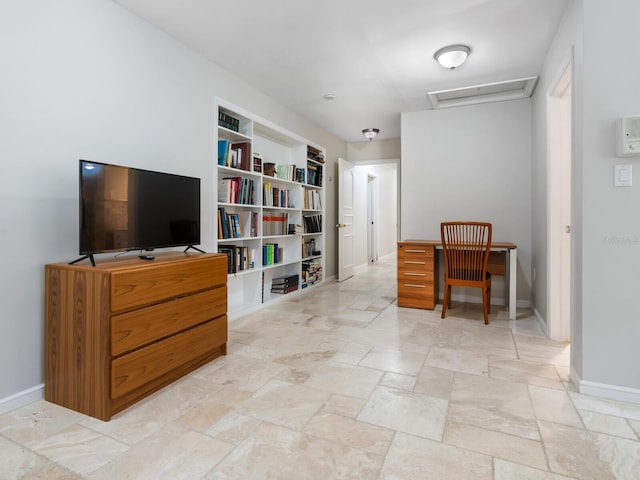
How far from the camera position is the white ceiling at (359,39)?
92.5 inches

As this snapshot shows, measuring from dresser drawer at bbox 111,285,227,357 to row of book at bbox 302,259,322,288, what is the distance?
2386 mm

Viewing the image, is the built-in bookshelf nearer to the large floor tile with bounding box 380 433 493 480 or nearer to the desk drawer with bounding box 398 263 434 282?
the desk drawer with bounding box 398 263 434 282

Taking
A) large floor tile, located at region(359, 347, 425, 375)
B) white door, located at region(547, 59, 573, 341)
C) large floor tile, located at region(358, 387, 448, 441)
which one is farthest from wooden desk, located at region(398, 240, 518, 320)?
large floor tile, located at region(358, 387, 448, 441)

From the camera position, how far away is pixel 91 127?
2.14 metres

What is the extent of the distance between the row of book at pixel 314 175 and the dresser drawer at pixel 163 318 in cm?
283

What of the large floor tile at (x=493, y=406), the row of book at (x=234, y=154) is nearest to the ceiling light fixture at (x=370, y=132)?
the row of book at (x=234, y=154)

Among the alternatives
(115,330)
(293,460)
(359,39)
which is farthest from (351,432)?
(359,39)

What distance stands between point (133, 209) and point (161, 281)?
50cm

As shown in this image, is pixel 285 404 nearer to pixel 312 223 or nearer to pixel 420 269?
pixel 420 269

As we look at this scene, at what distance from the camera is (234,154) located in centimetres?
345

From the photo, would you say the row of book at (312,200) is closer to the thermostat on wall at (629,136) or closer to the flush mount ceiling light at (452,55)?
the flush mount ceiling light at (452,55)

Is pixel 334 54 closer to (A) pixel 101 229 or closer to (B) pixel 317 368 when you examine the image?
(A) pixel 101 229

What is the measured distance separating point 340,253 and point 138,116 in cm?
379

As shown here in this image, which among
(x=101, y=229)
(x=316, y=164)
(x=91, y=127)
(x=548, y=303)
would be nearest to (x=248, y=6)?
(x=91, y=127)
